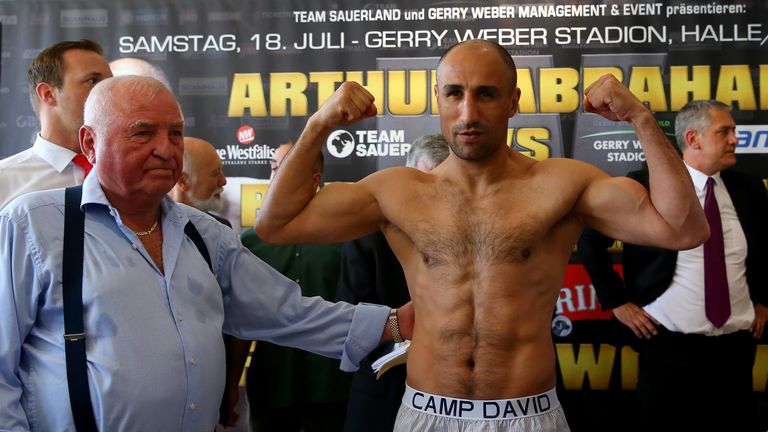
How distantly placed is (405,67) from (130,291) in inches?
128

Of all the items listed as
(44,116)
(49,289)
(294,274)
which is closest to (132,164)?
(49,289)

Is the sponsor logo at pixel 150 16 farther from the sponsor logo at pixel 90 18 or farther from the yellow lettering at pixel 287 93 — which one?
the yellow lettering at pixel 287 93

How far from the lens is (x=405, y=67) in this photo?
16.2 feet

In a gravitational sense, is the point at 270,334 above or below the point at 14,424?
above

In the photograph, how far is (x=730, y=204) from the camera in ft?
13.8

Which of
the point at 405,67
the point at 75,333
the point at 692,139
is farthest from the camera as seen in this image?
the point at 405,67

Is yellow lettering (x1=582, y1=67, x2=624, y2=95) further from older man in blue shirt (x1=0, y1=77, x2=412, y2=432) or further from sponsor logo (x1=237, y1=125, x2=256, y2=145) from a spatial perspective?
older man in blue shirt (x1=0, y1=77, x2=412, y2=432)

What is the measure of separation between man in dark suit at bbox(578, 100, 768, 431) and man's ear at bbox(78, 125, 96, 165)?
2.80 metres

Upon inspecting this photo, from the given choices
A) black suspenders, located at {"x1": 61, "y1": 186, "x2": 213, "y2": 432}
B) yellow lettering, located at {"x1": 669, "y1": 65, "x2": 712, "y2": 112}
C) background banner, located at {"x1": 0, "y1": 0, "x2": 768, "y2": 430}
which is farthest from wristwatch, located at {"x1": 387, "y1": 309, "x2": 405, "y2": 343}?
yellow lettering, located at {"x1": 669, "y1": 65, "x2": 712, "y2": 112}

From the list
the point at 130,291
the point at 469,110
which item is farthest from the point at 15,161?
the point at 469,110

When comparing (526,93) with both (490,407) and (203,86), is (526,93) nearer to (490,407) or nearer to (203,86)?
(203,86)

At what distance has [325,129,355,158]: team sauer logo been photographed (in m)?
4.97

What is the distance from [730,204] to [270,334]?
9.21 ft

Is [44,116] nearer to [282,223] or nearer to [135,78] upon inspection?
[135,78]
